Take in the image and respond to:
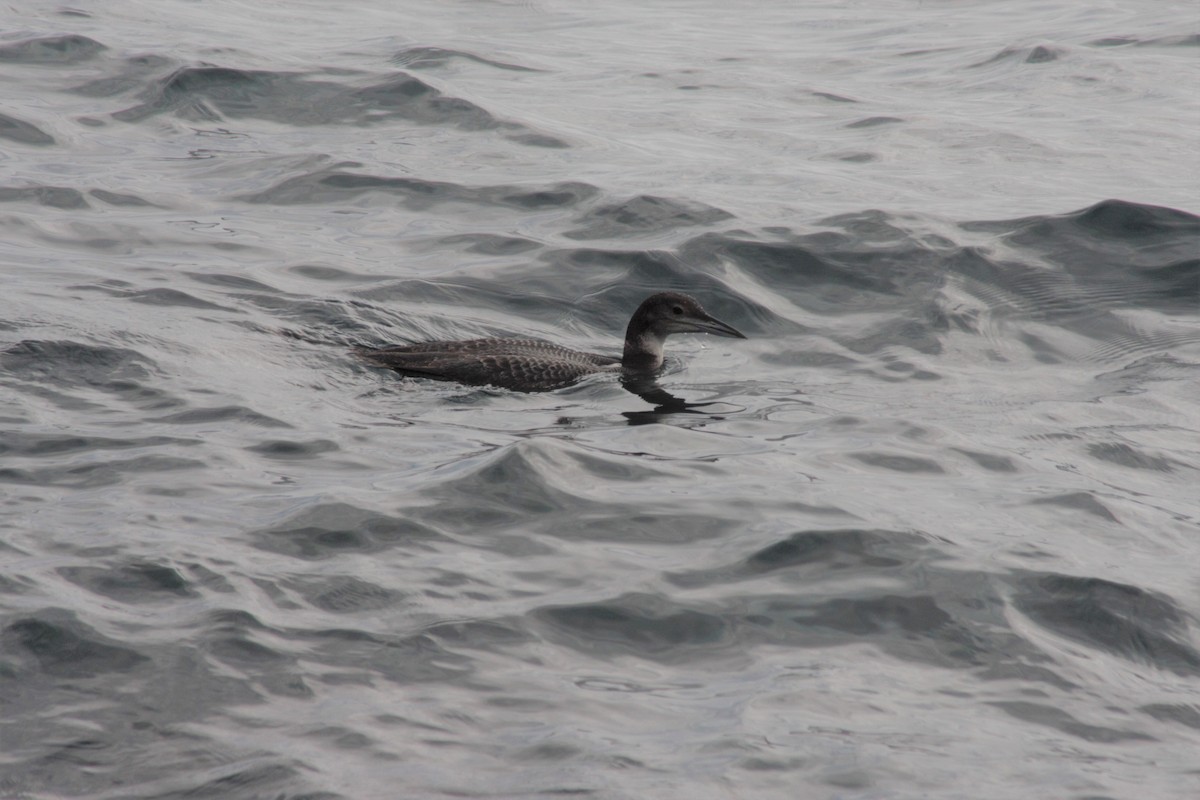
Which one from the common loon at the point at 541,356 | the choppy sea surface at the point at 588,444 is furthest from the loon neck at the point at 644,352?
the choppy sea surface at the point at 588,444

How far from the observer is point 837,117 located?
59.8ft

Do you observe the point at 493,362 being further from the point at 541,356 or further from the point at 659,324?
the point at 659,324

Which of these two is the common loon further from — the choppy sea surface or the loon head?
the choppy sea surface

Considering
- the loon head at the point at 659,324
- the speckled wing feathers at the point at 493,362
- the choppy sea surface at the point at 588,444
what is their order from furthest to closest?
1. the loon head at the point at 659,324
2. the speckled wing feathers at the point at 493,362
3. the choppy sea surface at the point at 588,444

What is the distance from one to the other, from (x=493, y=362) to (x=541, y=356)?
39 cm

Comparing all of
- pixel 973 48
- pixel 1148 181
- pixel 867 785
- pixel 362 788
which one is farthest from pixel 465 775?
pixel 973 48

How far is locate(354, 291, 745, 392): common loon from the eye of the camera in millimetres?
10117

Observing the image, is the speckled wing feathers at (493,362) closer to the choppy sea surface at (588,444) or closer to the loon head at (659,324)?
the choppy sea surface at (588,444)

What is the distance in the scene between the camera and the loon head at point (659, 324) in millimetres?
11023

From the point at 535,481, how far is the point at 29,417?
3.03 m

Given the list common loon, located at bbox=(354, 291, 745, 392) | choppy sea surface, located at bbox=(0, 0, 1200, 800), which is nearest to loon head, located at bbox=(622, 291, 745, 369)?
common loon, located at bbox=(354, 291, 745, 392)

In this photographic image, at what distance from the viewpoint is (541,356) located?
1033cm

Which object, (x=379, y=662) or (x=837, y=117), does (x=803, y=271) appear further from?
(x=379, y=662)

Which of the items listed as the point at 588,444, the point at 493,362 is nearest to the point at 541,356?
the point at 493,362
